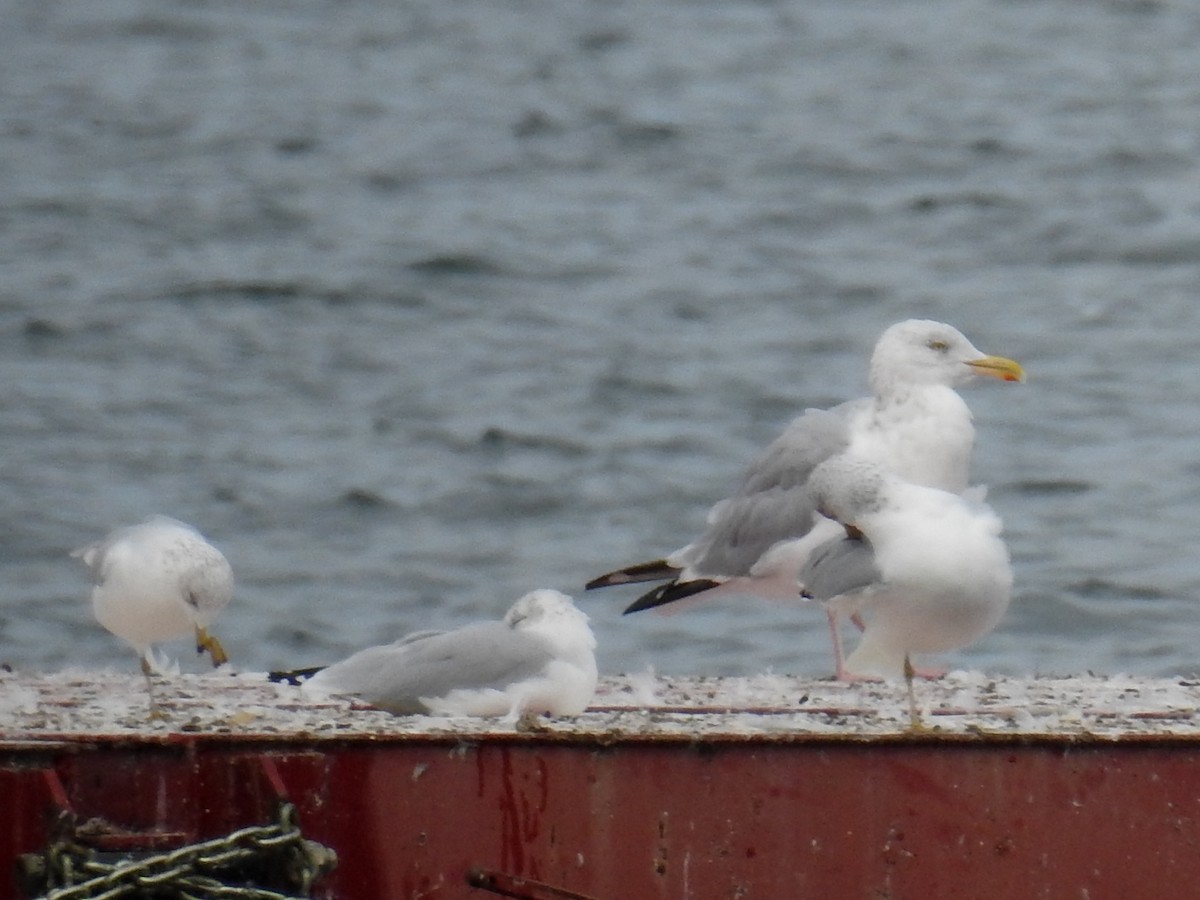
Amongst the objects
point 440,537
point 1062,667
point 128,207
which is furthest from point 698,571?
point 128,207

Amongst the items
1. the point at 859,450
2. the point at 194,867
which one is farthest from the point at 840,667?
the point at 194,867

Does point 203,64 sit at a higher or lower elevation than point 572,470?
higher

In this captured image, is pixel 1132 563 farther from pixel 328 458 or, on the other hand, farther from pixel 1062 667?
pixel 328 458

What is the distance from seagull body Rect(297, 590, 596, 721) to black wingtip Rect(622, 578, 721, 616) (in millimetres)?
2214

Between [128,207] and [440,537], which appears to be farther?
[128,207]

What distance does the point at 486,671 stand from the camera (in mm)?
5430

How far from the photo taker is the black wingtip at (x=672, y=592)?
786 cm

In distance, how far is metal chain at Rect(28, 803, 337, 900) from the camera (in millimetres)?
4434

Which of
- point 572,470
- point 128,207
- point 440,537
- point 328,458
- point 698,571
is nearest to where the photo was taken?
point 698,571

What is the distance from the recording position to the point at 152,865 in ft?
14.6

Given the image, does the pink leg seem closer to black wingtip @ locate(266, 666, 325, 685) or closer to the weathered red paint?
black wingtip @ locate(266, 666, 325, 685)

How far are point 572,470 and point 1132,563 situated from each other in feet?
14.0

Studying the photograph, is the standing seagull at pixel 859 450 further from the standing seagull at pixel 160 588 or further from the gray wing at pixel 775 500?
the standing seagull at pixel 160 588

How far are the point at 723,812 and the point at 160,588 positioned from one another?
190cm
